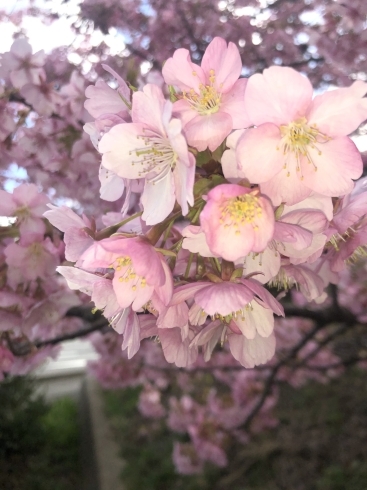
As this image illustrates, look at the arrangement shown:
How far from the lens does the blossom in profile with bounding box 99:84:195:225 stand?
1.47 feet

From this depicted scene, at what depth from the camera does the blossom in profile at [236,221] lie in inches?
16.4

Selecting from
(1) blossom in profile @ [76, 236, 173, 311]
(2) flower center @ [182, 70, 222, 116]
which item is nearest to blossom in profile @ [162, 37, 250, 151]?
(2) flower center @ [182, 70, 222, 116]

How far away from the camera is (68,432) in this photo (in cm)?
502

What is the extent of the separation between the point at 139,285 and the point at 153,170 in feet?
0.45

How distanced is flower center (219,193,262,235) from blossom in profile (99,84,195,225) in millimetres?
45

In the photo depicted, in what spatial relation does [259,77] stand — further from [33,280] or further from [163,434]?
[163,434]

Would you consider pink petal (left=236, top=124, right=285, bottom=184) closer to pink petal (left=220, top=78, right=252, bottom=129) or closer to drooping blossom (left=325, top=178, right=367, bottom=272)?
pink petal (left=220, top=78, right=252, bottom=129)

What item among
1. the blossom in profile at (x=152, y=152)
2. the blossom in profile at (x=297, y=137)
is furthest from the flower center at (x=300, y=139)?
the blossom in profile at (x=152, y=152)

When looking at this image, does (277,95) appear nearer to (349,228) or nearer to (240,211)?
(240,211)

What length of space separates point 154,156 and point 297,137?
16 centimetres

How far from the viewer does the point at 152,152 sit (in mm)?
493

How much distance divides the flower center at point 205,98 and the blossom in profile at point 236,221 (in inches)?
4.4

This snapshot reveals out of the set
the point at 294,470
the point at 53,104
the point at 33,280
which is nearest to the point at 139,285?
the point at 33,280

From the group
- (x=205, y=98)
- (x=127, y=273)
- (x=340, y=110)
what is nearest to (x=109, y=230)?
(x=127, y=273)
